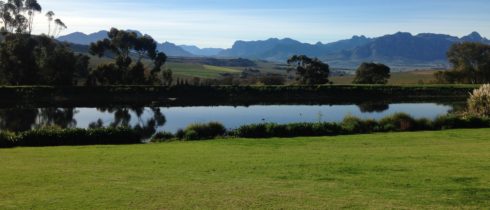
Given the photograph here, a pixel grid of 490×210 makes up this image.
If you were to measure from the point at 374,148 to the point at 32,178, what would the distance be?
35.3 ft

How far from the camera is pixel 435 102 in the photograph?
57281 millimetres

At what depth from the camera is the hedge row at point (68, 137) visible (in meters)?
21.7

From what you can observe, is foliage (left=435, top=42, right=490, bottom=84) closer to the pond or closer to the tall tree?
the tall tree

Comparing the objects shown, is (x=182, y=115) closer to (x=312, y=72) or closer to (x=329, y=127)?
(x=329, y=127)

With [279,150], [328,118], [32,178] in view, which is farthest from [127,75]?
[32,178]

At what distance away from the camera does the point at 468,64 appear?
82.9m

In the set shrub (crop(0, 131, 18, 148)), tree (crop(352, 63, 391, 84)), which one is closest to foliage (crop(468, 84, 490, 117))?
shrub (crop(0, 131, 18, 148))

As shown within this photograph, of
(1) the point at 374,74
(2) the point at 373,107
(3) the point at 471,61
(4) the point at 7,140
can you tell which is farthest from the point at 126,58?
(3) the point at 471,61

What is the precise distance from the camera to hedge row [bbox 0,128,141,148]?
71.3 feet

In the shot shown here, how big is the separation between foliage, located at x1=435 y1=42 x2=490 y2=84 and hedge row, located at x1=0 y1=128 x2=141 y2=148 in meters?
62.6

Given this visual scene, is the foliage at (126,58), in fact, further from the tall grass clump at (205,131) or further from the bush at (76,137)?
the bush at (76,137)

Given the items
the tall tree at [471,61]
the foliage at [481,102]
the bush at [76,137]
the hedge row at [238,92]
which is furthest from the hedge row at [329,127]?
the tall tree at [471,61]

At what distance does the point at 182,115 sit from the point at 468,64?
5604 cm

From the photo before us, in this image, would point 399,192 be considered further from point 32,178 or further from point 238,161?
point 32,178
